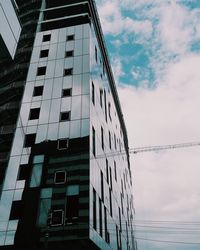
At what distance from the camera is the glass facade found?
34.1 ft

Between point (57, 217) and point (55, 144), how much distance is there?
7551mm

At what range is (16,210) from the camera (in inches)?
983

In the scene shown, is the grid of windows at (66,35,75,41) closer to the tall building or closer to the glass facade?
the tall building

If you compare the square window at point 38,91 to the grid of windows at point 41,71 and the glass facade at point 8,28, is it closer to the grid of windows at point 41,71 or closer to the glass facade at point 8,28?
the grid of windows at point 41,71

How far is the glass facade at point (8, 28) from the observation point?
10.4m

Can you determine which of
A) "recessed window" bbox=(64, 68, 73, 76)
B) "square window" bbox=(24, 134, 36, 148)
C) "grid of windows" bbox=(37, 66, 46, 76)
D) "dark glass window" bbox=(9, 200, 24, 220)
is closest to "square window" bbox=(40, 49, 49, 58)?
"grid of windows" bbox=(37, 66, 46, 76)

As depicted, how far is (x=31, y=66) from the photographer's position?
36.6m

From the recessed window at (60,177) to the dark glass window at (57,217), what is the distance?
2.79 meters

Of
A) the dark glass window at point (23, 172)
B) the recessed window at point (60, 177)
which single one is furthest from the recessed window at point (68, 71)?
the recessed window at point (60, 177)

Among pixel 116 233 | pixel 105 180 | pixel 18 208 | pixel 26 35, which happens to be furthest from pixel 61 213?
pixel 26 35

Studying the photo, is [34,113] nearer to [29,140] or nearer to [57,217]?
[29,140]

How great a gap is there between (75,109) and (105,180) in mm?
9245

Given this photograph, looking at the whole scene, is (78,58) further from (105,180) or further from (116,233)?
(116,233)

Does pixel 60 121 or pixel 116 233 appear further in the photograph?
pixel 116 233
